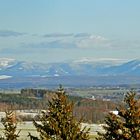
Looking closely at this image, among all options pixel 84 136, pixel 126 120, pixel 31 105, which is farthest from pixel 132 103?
pixel 31 105

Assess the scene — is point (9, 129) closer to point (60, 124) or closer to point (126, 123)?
point (60, 124)

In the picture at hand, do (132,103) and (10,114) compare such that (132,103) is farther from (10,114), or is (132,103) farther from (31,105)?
(31,105)

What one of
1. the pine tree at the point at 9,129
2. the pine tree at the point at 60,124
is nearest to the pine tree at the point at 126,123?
the pine tree at the point at 60,124

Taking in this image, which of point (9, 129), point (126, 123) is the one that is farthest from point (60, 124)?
point (9, 129)

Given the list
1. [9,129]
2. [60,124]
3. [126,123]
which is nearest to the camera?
[126,123]

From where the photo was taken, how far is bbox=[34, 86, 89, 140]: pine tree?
58.1 ft

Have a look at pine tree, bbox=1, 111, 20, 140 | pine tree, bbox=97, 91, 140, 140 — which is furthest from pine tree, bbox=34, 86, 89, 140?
pine tree, bbox=1, 111, 20, 140

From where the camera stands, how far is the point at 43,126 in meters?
18.2

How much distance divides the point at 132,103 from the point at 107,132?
1.18 metres

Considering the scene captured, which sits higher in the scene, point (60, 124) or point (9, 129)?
point (60, 124)

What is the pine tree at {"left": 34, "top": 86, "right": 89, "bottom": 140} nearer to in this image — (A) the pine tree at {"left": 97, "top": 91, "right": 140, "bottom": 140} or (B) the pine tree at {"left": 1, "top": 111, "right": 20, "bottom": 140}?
(A) the pine tree at {"left": 97, "top": 91, "right": 140, "bottom": 140}

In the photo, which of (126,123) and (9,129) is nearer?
(126,123)

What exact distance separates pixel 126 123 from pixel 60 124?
207 centimetres

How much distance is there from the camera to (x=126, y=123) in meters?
17.4
